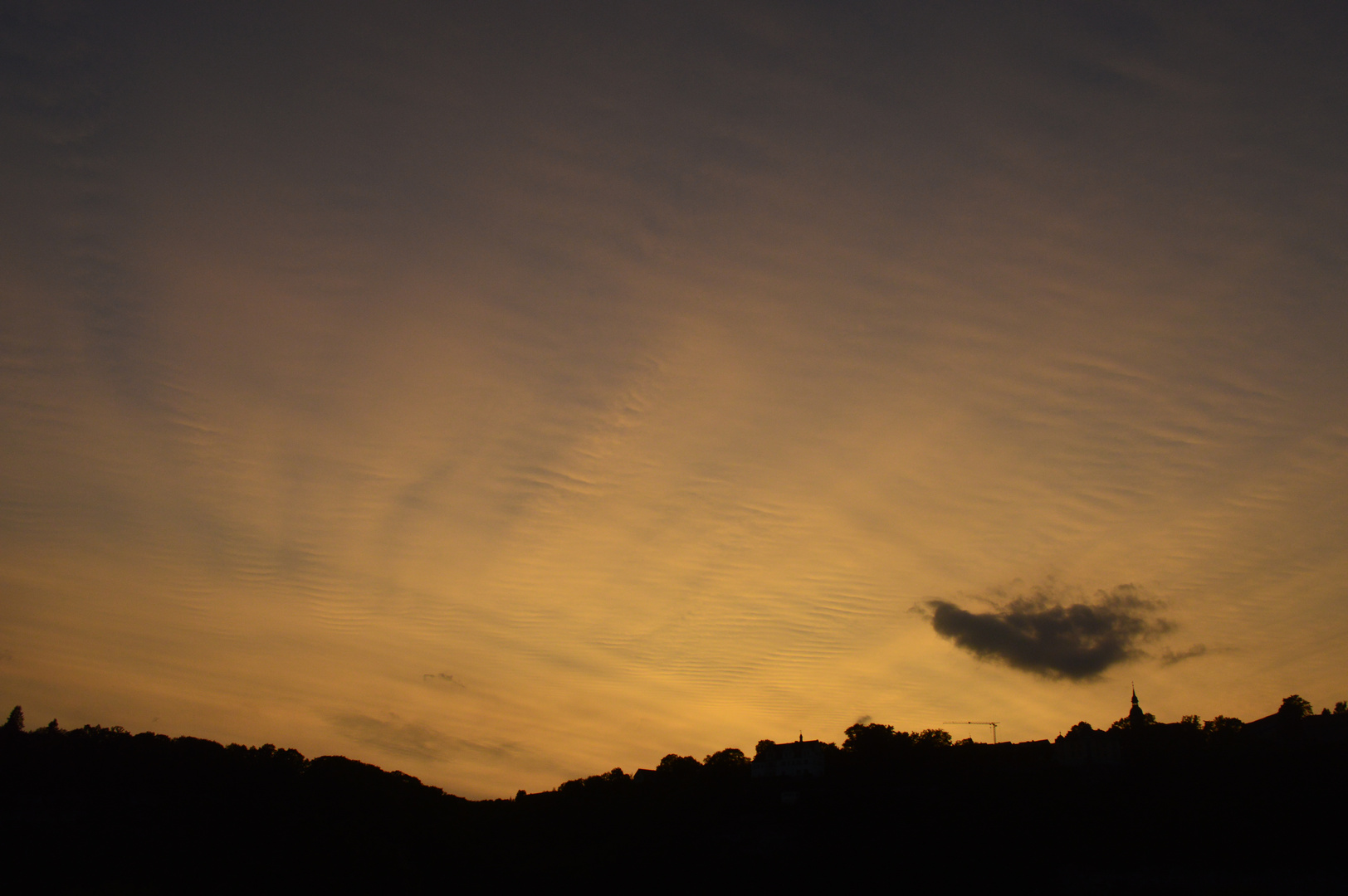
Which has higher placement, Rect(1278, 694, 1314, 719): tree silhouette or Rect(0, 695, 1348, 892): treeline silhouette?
Rect(1278, 694, 1314, 719): tree silhouette

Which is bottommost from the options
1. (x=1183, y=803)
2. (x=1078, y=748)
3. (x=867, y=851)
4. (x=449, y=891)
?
(x=449, y=891)

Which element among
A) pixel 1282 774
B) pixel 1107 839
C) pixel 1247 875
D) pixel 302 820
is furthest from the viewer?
pixel 302 820

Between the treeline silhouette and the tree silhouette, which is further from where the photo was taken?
the tree silhouette

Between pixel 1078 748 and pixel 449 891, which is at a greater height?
pixel 1078 748

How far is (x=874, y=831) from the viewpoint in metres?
152

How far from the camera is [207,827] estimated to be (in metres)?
183

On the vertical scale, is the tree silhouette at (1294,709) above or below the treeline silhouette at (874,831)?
above

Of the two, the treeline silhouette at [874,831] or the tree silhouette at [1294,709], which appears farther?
the tree silhouette at [1294,709]

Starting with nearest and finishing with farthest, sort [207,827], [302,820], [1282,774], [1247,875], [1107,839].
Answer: [1247,875] < [1107,839] < [1282,774] < [207,827] < [302,820]

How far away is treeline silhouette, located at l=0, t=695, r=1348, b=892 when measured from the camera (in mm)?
132750

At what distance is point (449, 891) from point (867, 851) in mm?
69506

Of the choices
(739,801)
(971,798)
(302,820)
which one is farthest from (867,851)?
(302,820)

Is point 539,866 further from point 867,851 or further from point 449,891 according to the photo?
point 867,851

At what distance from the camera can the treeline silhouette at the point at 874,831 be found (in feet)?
436
